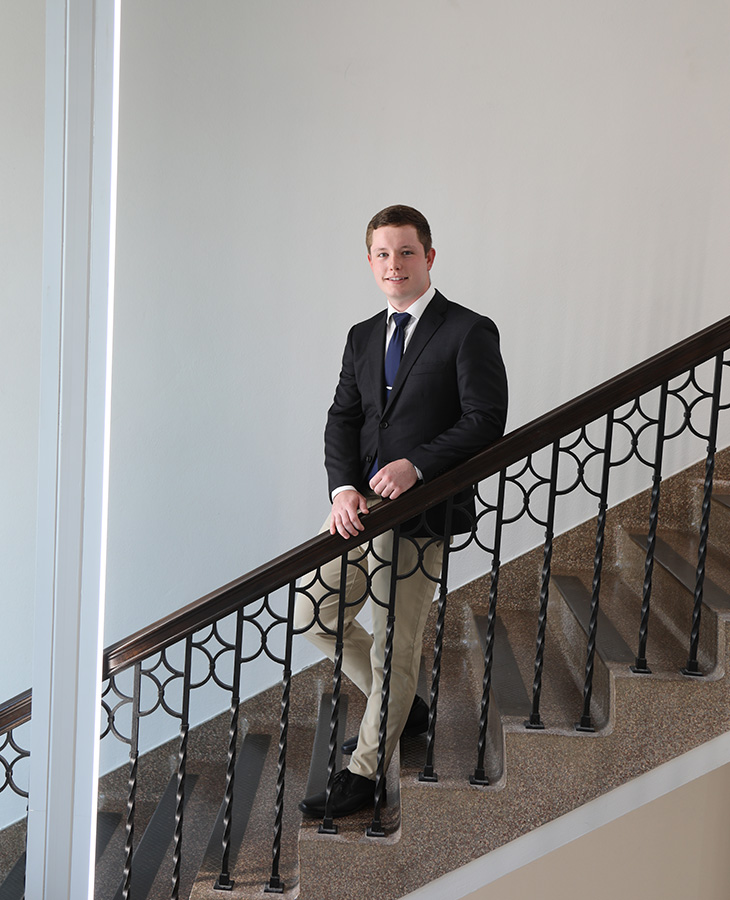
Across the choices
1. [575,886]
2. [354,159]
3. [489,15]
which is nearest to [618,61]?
[489,15]

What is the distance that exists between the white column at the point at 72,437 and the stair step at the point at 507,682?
51.2 inches

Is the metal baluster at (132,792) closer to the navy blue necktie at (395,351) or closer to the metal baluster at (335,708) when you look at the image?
the metal baluster at (335,708)

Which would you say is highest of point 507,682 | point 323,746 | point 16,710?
point 16,710

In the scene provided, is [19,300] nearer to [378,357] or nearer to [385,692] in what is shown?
[378,357]

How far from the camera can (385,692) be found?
6.73ft

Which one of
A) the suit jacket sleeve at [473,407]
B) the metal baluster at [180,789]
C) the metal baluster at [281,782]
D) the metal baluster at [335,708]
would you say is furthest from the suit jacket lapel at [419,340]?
the metal baluster at [180,789]

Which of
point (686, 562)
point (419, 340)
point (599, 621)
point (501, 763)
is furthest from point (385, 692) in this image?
point (686, 562)

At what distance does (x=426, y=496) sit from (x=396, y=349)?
493mm

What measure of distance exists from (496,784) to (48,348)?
1.61 m

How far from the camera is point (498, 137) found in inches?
127

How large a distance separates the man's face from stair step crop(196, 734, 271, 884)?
170cm

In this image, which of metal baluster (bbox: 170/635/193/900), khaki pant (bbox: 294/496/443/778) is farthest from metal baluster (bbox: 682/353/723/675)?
metal baluster (bbox: 170/635/193/900)

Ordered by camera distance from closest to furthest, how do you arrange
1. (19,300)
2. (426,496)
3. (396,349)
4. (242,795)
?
(19,300) < (426,496) < (396,349) < (242,795)

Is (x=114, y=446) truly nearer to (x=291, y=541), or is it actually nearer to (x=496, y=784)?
(x=291, y=541)
